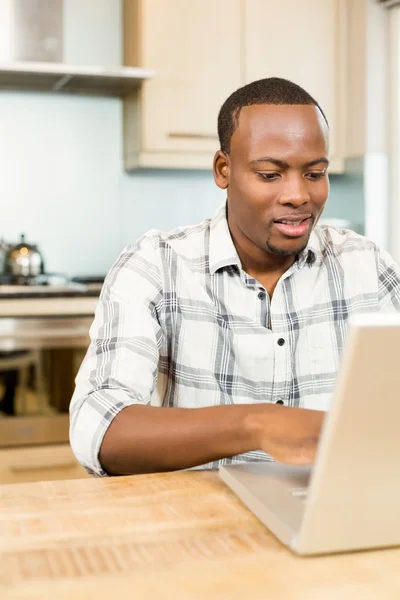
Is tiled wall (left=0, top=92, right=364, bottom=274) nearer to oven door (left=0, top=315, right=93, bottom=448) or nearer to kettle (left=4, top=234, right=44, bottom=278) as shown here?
kettle (left=4, top=234, right=44, bottom=278)

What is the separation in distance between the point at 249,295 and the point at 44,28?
1849 mm

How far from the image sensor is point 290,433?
899mm

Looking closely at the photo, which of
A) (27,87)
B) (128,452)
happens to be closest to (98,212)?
(27,87)

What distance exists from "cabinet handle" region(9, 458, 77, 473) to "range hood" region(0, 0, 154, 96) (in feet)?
4.34

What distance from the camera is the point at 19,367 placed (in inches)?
100

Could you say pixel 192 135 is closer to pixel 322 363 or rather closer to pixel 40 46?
pixel 40 46

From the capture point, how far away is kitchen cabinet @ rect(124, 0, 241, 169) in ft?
9.59

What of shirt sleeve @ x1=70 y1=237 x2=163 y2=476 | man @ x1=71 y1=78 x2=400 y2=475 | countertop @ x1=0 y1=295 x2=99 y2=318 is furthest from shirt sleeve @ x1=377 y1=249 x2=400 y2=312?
countertop @ x1=0 y1=295 x2=99 y2=318

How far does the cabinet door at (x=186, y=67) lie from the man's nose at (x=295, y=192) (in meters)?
1.69

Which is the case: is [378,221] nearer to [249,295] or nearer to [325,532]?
[249,295]

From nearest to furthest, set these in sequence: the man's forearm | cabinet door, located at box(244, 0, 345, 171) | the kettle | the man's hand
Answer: the man's hand, the man's forearm, the kettle, cabinet door, located at box(244, 0, 345, 171)

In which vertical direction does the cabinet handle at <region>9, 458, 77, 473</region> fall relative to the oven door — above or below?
below

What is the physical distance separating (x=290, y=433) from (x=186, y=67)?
230cm

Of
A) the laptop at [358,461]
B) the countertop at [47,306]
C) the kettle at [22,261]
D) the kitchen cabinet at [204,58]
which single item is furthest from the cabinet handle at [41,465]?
the laptop at [358,461]
